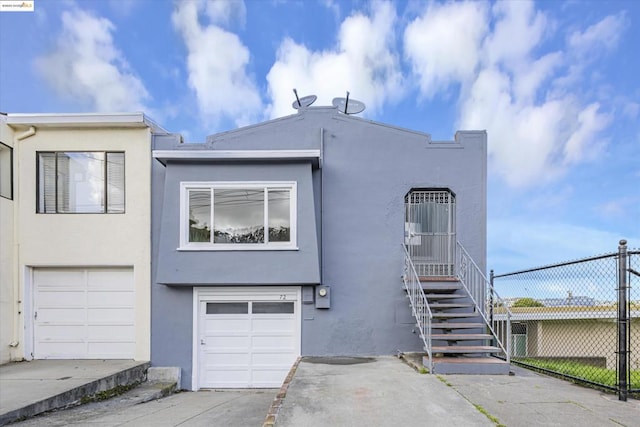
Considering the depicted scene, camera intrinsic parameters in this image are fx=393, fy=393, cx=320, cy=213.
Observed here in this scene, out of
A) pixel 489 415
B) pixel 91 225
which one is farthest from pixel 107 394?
pixel 489 415

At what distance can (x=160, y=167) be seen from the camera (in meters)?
8.71

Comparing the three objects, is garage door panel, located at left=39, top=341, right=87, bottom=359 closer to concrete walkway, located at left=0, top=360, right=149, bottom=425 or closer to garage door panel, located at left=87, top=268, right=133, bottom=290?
concrete walkway, located at left=0, top=360, right=149, bottom=425

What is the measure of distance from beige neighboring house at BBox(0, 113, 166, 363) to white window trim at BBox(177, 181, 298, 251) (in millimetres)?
993

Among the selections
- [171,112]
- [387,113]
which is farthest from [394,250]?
[171,112]

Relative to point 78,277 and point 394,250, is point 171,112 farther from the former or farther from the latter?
point 394,250

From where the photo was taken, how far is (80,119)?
8.62 meters

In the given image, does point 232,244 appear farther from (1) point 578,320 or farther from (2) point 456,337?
(1) point 578,320

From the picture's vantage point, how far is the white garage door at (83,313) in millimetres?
8719

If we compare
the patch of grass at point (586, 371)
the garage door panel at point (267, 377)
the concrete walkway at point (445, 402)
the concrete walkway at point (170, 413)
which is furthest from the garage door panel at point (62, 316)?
the patch of grass at point (586, 371)

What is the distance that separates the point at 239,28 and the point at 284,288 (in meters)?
7.19

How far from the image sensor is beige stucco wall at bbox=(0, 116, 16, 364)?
8430mm

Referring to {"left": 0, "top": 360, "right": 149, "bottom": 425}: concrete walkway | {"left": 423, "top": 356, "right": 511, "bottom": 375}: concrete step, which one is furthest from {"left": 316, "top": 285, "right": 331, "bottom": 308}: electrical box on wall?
{"left": 0, "top": 360, "right": 149, "bottom": 425}: concrete walkway

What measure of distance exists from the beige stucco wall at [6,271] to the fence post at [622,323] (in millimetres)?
11045

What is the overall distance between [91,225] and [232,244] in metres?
3.30
